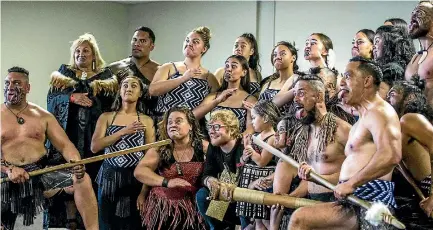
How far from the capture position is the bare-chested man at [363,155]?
5043 mm

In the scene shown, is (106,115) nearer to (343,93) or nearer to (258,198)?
(258,198)

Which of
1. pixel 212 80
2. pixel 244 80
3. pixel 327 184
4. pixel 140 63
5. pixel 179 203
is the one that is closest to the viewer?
pixel 327 184

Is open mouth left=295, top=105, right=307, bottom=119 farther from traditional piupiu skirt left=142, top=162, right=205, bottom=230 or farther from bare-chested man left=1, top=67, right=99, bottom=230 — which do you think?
bare-chested man left=1, top=67, right=99, bottom=230

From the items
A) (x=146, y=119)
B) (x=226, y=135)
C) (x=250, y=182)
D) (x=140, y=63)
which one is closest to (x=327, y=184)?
(x=250, y=182)

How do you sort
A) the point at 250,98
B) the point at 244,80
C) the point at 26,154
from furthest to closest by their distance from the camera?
1. the point at 244,80
2. the point at 250,98
3. the point at 26,154

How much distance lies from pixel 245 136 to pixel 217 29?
11.5 feet

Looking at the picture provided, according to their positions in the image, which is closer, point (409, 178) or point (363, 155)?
point (363, 155)

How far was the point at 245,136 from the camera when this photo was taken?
624 centimetres

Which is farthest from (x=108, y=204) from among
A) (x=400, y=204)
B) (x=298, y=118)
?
(x=400, y=204)

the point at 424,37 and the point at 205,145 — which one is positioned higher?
the point at 424,37

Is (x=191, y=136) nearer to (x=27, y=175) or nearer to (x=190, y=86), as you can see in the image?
(x=190, y=86)

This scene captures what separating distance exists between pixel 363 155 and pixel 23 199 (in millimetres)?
2272

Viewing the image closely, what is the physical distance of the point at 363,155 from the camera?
516cm

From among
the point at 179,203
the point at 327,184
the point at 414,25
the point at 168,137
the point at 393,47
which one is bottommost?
the point at 179,203
